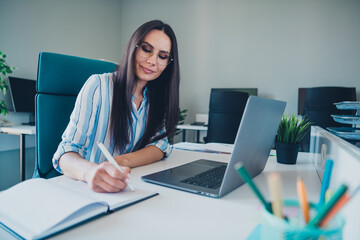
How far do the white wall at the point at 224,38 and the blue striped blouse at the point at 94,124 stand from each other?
2335mm

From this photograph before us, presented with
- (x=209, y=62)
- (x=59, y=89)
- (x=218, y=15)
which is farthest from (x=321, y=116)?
(x=59, y=89)

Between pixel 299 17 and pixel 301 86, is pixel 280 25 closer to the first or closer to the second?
pixel 299 17

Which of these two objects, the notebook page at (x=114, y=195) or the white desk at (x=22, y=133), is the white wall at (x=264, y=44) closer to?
the white desk at (x=22, y=133)

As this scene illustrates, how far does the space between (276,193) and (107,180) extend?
1.47ft

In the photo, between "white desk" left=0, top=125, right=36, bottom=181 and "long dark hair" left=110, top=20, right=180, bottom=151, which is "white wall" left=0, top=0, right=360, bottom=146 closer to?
"white desk" left=0, top=125, right=36, bottom=181

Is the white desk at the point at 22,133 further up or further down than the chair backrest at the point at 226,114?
further down

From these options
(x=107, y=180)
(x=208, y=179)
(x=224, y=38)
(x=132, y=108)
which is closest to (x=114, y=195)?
(x=107, y=180)

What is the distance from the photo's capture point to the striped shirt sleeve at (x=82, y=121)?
35.4 inches

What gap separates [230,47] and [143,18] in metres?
1.68

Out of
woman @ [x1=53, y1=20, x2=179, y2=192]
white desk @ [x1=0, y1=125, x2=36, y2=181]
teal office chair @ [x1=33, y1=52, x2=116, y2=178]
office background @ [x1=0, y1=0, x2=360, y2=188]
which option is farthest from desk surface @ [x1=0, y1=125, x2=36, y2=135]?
woman @ [x1=53, y1=20, x2=179, y2=192]

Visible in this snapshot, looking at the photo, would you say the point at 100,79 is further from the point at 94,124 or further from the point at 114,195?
the point at 114,195

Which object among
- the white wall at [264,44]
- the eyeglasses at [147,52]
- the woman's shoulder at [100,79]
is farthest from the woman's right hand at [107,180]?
the white wall at [264,44]

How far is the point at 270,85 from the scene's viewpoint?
3477 millimetres

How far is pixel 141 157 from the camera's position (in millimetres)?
941
